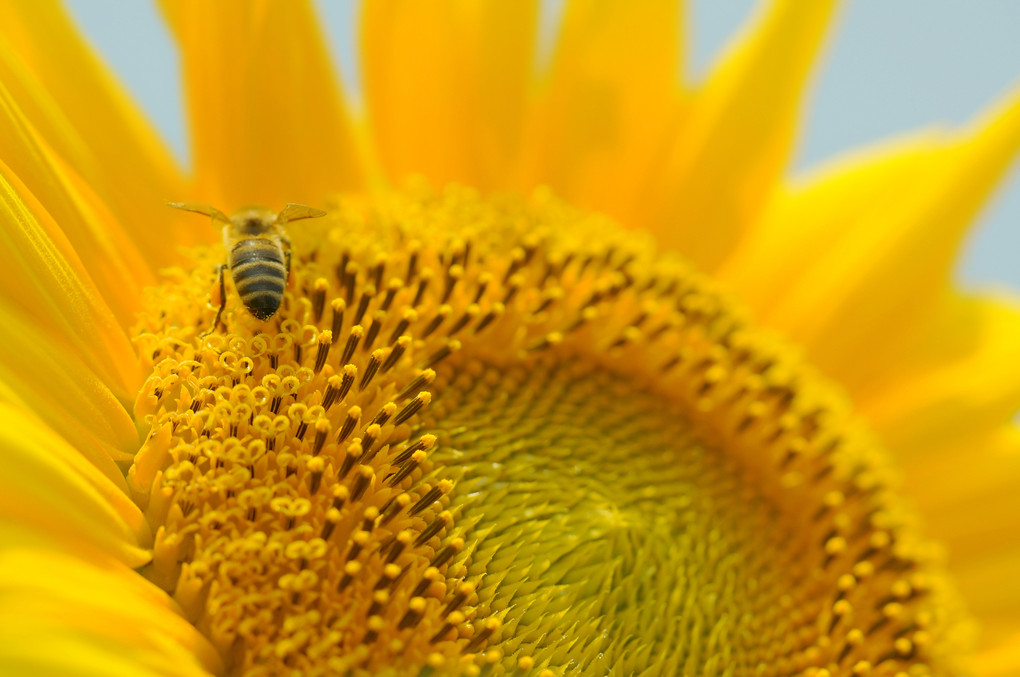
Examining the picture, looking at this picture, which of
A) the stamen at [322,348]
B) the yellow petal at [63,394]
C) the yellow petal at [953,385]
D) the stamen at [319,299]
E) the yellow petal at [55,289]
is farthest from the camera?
the yellow petal at [953,385]

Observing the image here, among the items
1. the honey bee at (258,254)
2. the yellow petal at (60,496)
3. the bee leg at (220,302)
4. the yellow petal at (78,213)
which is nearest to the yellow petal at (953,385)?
the honey bee at (258,254)

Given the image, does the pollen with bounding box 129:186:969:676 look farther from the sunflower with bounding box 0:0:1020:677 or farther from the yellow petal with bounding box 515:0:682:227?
the yellow petal with bounding box 515:0:682:227

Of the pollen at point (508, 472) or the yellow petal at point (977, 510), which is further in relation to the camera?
the yellow petal at point (977, 510)

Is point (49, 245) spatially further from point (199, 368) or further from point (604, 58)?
point (604, 58)

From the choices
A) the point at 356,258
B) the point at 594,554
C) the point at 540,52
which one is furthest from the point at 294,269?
the point at 540,52

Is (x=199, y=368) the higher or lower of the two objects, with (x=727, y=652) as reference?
higher

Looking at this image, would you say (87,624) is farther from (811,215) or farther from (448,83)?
(811,215)

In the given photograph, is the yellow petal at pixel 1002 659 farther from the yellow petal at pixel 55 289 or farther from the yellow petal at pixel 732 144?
the yellow petal at pixel 55 289
